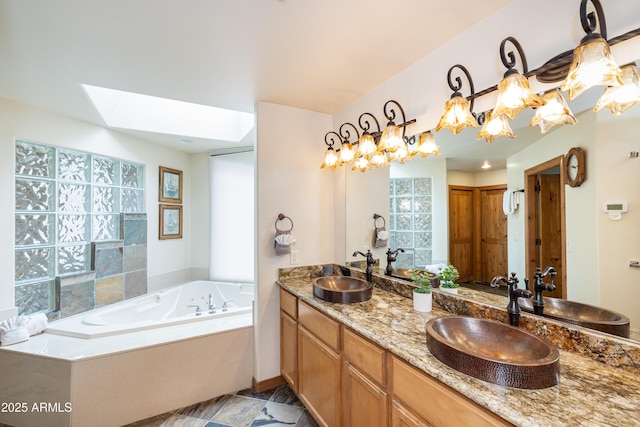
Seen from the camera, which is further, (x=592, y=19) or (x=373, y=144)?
(x=373, y=144)

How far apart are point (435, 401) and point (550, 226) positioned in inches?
34.9

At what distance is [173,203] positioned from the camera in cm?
380

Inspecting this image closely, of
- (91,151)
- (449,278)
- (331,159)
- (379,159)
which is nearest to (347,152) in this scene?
(331,159)

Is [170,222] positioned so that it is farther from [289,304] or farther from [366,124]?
[366,124]

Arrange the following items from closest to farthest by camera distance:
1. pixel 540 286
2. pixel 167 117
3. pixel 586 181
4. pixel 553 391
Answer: pixel 553 391, pixel 586 181, pixel 540 286, pixel 167 117

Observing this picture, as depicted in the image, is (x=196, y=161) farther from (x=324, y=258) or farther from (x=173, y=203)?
(x=324, y=258)

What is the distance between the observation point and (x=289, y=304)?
7.20ft

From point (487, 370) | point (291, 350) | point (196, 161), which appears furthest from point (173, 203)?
point (487, 370)

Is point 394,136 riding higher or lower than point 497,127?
higher

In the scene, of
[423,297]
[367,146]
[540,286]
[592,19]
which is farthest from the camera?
[367,146]

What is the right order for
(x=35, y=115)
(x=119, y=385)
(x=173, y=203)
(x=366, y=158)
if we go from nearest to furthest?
(x=119, y=385) < (x=366, y=158) < (x=35, y=115) < (x=173, y=203)

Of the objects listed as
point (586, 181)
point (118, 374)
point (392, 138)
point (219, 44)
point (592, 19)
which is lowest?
point (118, 374)

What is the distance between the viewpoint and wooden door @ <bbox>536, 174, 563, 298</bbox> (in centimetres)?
119

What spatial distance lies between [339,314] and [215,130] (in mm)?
2797
